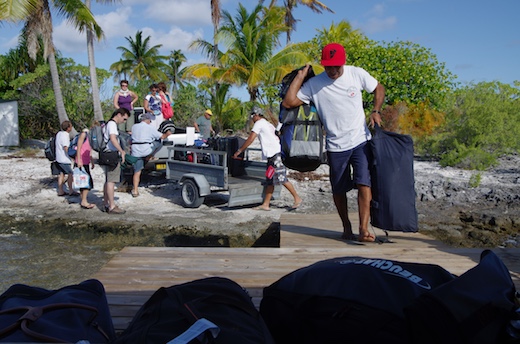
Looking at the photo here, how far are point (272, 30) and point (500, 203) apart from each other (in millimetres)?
16914

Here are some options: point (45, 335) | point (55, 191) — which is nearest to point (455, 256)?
point (45, 335)

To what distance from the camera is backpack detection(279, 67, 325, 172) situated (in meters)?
4.80

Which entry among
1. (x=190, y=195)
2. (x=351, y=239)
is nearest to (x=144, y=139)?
(x=190, y=195)

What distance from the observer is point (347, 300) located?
1.98m

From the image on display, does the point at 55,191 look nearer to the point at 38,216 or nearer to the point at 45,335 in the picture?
the point at 38,216

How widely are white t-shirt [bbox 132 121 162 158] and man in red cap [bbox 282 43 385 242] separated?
6278mm

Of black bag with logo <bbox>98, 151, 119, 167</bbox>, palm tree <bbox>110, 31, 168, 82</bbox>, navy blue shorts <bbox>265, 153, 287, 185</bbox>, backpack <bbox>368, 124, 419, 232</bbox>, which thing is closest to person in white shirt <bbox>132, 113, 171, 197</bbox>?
black bag with logo <bbox>98, 151, 119, 167</bbox>

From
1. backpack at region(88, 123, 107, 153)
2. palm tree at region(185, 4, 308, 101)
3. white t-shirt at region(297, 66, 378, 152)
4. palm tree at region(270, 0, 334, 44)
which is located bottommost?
backpack at region(88, 123, 107, 153)

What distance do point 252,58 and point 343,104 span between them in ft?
66.5

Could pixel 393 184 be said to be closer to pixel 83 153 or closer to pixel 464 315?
pixel 464 315

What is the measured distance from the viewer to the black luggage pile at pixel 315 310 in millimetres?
1678

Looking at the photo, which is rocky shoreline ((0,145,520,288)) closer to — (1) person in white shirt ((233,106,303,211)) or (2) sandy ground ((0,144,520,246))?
(2) sandy ground ((0,144,520,246))

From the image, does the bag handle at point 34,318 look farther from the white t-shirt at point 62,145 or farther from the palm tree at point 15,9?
the palm tree at point 15,9

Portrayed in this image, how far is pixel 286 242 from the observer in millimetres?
5125
